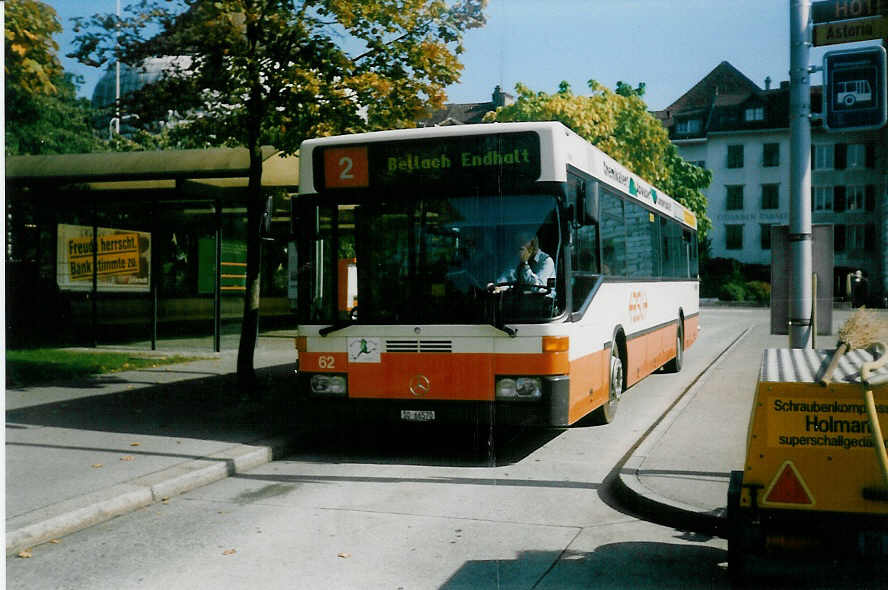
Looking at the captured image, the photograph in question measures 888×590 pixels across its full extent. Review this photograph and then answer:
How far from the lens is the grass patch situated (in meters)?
13.6

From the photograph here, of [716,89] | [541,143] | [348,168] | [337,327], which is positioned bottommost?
[337,327]

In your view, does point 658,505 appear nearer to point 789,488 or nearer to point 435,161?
point 789,488

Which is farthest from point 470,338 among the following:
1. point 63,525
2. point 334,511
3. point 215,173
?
point 215,173

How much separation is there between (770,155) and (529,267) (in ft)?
186

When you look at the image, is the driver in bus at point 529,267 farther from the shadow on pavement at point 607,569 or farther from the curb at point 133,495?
the shadow on pavement at point 607,569

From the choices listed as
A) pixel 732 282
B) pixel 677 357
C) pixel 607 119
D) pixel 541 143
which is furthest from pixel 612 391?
pixel 732 282

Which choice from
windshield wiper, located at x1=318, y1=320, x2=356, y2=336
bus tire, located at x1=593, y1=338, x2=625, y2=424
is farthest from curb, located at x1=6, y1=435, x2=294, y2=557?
bus tire, located at x1=593, y1=338, x2=625, y2=424

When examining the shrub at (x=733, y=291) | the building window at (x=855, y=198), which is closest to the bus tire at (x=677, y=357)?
the building window at (x=855, y=198)

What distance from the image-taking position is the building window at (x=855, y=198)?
50812 mm

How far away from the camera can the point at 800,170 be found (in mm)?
7008

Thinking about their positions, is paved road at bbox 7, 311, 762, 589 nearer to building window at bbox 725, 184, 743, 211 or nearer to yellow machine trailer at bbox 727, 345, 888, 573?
yellow machine trailer at bbox 727, 345, 888, 573

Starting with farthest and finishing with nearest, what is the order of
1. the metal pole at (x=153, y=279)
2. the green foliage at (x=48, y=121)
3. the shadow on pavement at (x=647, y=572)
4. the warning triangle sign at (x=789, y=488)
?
the metal pole at (x=153, y=279)
the green foliage at (x=48, y=121)
the shadow on pavement at (x=647, y=572)
the warning triangle sign at (x=789, y=488)

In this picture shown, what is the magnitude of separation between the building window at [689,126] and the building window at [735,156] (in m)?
2.75

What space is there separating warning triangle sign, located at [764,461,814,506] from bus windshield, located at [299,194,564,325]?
364cm
